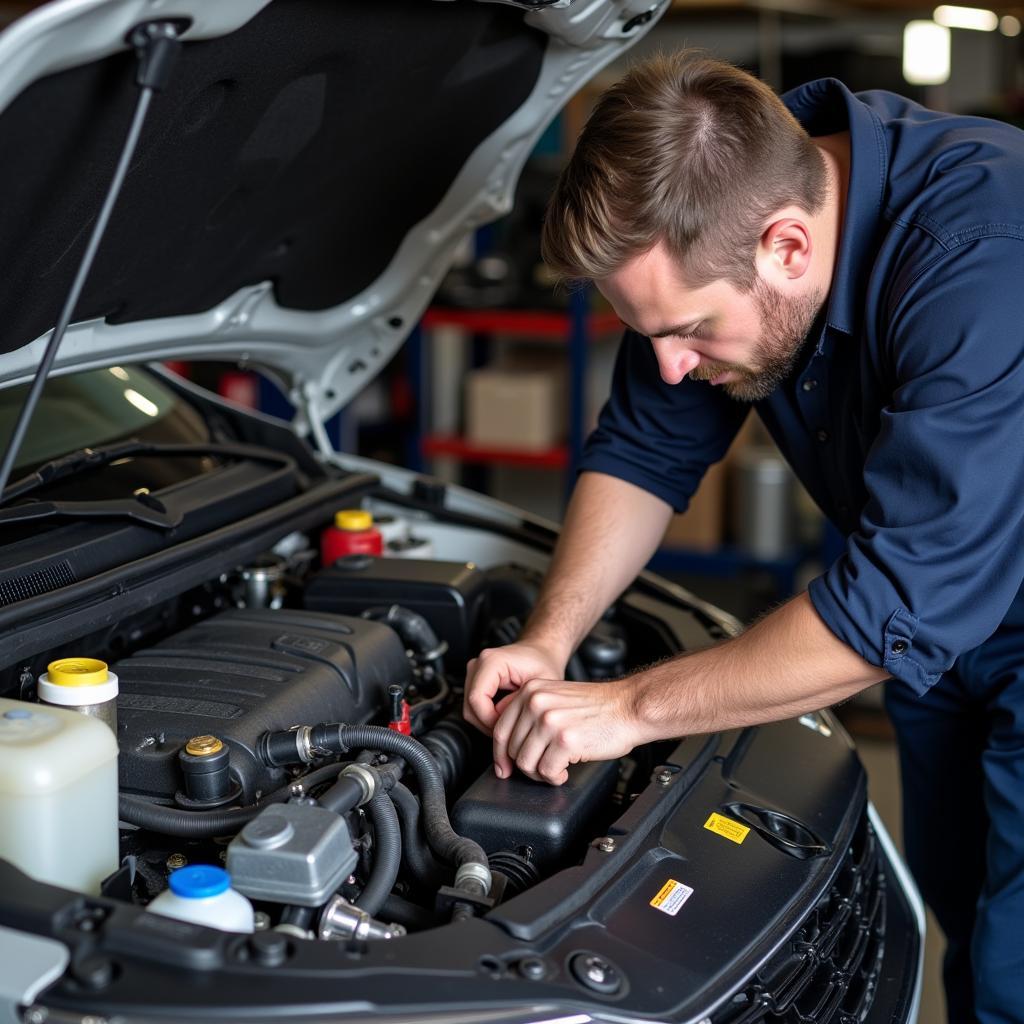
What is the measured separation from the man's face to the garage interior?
213 centimetres

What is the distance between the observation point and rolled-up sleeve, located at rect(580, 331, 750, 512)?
185 centimetres

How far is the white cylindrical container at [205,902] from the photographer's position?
1.08 metres

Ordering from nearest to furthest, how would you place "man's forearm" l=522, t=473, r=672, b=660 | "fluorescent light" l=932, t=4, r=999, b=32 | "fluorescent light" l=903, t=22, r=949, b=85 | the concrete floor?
"man's forearm" l=522, t=473, r=672, b=660, the concrete floor, "fluorescent light" l=932, t=4, r=999, b=32, "fluorescent light" l=903, t=22, r=949, b=85

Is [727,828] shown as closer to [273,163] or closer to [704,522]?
[273,163]

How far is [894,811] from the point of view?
3.11m

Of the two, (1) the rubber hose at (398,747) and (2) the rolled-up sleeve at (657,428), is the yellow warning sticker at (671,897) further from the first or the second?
(2) the rolled-up sleeve at (657,428)

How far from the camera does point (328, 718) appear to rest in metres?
1.46

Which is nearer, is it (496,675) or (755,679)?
(755,679)

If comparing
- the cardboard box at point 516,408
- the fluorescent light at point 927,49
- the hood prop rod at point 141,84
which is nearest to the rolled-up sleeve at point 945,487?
the hood prop rod at point 141,84

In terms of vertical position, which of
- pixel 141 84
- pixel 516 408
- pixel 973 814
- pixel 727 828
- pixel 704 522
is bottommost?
pixel 704 522

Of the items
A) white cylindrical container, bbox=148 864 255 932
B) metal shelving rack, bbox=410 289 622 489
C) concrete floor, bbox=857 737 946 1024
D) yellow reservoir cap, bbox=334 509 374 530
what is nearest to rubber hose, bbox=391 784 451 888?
white cylindrical container, bbox=148 864 255 932

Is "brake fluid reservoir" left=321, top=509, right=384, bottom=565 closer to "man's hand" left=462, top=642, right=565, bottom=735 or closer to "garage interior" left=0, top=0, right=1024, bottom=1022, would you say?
"man's hand" left=462, top=642, right=565, bottom=735

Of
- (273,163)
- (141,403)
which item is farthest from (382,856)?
(141,403)

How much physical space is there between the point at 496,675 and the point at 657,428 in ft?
1.72
